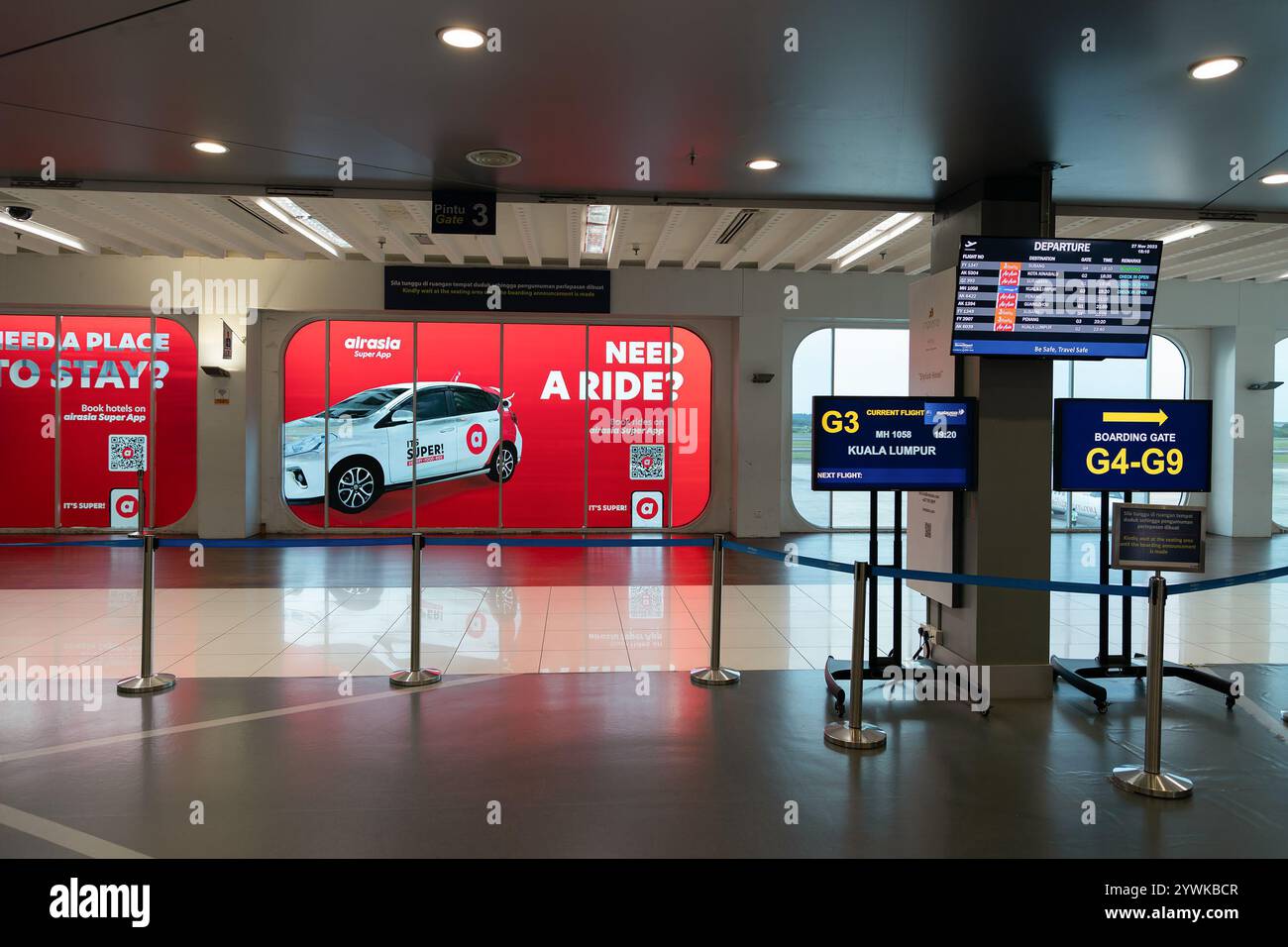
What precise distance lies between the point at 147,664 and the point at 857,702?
395 centimetres

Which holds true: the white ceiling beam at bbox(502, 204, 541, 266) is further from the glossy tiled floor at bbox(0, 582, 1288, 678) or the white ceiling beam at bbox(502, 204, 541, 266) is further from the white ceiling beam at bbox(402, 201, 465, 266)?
the glossy tiled floor at bbox(0, 582, 1288, 678)

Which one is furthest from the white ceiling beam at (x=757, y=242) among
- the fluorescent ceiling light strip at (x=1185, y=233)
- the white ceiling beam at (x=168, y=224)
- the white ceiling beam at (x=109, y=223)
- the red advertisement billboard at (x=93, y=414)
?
the red advertisement billboard at (x=93, y=414)

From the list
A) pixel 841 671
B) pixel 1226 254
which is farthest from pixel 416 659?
pixel 1226 254

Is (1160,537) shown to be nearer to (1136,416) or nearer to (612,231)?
(1136,416)

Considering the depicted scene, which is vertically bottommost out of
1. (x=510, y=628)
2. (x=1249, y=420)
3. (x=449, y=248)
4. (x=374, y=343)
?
(x=510, y=628)

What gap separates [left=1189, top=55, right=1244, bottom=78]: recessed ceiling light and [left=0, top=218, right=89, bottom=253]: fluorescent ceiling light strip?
9.90m

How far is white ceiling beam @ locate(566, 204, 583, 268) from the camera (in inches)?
349

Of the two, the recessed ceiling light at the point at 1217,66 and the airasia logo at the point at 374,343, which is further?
the airasia logo at the point at 374,343

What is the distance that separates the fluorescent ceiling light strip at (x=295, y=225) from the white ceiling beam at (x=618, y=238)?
10.9ft

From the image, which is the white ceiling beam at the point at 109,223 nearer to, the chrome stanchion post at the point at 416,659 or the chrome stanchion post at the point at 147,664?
the chrome stanchion post at the point at 147,664

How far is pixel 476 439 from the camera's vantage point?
510 inches

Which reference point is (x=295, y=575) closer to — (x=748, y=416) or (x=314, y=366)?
(x=314, y=366)

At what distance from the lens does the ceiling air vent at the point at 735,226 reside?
29.8 feet

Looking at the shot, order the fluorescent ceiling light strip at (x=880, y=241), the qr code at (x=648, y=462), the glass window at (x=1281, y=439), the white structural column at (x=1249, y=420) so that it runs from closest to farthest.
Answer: the fluorescent ceiling light strip at (x=880, y=241) < the qr code at (x=648, y=462) < the white structural column at (x=1249, y=420) < the glass window at (x=1281, y=439)
